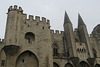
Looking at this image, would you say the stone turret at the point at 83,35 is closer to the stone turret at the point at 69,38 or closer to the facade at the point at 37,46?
the facade at the point at 37,46

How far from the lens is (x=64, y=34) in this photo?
30375mm

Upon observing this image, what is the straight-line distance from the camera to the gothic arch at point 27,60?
65.0 ft

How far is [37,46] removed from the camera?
21.3 m

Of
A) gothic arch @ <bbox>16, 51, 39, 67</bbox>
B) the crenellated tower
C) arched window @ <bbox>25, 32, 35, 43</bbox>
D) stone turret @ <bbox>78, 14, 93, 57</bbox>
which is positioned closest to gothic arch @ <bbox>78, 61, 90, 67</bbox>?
stone turret @ <bbox>78, 14, 93, 57</bbox>

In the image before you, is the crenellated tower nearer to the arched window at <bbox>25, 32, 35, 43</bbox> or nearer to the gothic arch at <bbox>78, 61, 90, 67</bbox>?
the arched window at <bbox>25, 32, 35, 43</bbox>

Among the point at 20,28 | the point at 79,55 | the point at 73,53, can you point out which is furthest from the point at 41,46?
the point at 79,55

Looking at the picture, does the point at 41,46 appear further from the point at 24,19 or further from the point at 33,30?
the point at 24,19

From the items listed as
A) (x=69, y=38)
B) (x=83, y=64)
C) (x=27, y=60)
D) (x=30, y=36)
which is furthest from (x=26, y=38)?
(x=83, y=64)

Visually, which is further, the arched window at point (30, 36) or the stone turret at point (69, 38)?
the stone turret at point (69, 38)

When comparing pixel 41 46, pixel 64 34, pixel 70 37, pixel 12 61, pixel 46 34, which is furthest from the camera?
pixel 64 34

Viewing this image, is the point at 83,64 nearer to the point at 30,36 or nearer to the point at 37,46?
the point at 37,46

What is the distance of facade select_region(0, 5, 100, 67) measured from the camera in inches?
780

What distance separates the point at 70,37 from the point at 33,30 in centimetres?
916

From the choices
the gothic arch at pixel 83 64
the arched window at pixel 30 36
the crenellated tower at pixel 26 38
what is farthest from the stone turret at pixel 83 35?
the arched window at pixel 30 36
